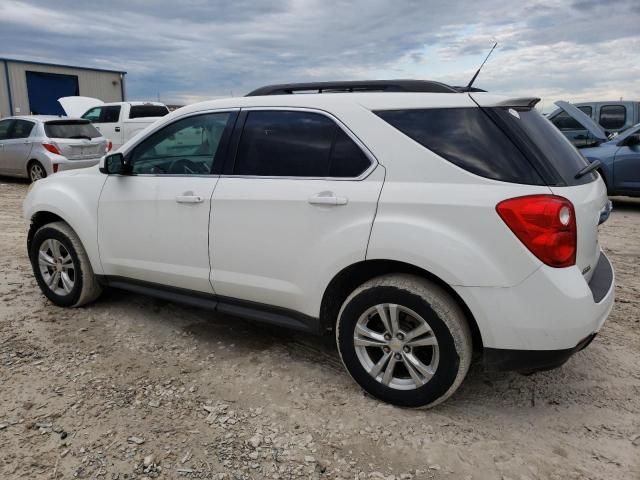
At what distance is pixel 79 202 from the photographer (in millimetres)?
4047

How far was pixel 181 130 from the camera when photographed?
12.2 ft

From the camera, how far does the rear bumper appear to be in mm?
2441

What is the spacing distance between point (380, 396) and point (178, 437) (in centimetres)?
109

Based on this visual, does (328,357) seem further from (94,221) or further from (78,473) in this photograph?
(94,221)

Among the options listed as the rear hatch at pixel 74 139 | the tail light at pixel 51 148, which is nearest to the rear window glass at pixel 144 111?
the rear hatch at pixel 74 139

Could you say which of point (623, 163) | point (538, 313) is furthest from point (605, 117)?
point (538, 313)

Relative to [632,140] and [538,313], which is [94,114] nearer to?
[632,140]

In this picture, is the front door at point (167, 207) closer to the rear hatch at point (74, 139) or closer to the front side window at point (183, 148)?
the front side window at point (183, 148)

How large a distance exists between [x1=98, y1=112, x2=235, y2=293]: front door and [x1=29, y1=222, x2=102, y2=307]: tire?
28cm

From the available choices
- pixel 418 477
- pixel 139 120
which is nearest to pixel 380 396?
pixel 418 477

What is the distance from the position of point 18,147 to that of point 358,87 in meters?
10.5

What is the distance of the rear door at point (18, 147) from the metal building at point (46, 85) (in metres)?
13.9

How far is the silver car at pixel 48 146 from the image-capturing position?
35.1 ft

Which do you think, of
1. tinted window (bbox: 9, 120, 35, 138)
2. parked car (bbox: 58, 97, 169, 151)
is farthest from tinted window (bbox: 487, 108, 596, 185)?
parked car (bbox: 58, 97, 169, 151)
